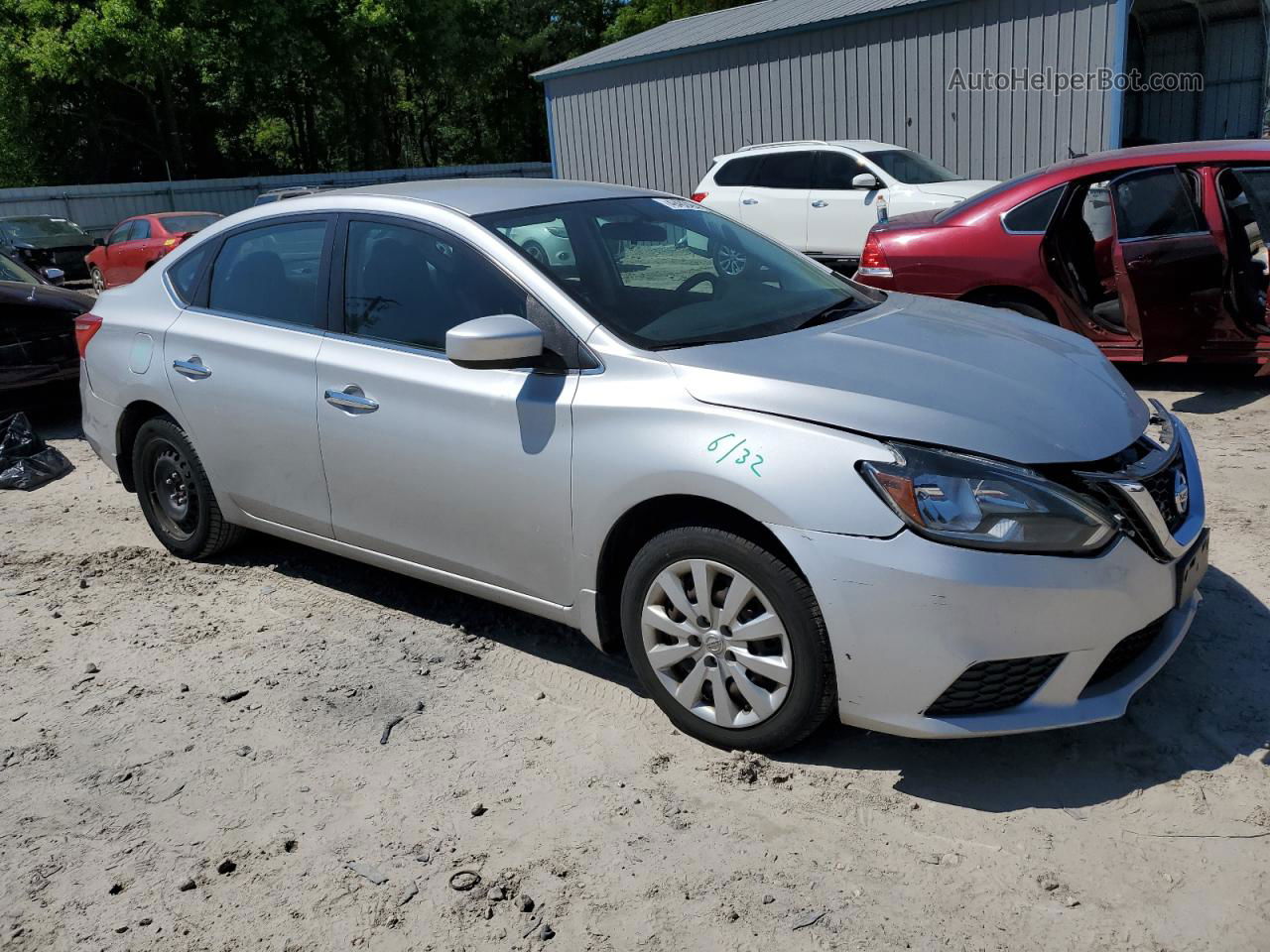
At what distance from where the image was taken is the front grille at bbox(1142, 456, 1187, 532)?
10.3ft

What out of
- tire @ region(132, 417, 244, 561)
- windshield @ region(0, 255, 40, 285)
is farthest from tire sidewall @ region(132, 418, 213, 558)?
windshield @ region(0, 255, 40, 285)

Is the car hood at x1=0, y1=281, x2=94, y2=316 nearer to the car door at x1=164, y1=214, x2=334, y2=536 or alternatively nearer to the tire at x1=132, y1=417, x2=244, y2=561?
the tire at x1=132, y1=417, x2=244, y2=561

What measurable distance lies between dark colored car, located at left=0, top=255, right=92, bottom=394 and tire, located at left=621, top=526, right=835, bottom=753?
5.90m

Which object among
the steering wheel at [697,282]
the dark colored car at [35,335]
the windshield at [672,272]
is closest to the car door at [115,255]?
the dark colored car at [35,335]

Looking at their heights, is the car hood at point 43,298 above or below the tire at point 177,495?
above

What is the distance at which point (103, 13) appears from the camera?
97.8 feet

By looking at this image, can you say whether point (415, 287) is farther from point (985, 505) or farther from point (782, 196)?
point (782, 196)

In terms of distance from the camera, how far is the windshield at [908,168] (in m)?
13.5

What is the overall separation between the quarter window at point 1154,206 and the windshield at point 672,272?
3136mm

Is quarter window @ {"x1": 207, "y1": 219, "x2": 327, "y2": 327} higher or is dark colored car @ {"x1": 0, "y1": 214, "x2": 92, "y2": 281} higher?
quarter window @ {"x1": 207, "y1": 219, "x2": 327, "y2": 327}

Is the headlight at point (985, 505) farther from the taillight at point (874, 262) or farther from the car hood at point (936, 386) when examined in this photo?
the taillight at point (874, 262)

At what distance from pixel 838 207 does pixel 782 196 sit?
32.1 inches

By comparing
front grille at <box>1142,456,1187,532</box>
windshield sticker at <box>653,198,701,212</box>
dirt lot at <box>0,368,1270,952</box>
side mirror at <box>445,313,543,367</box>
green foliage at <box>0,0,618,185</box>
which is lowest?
dirt lot at <box>0,368,1270,952</box>

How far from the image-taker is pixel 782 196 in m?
Result: 14.1
